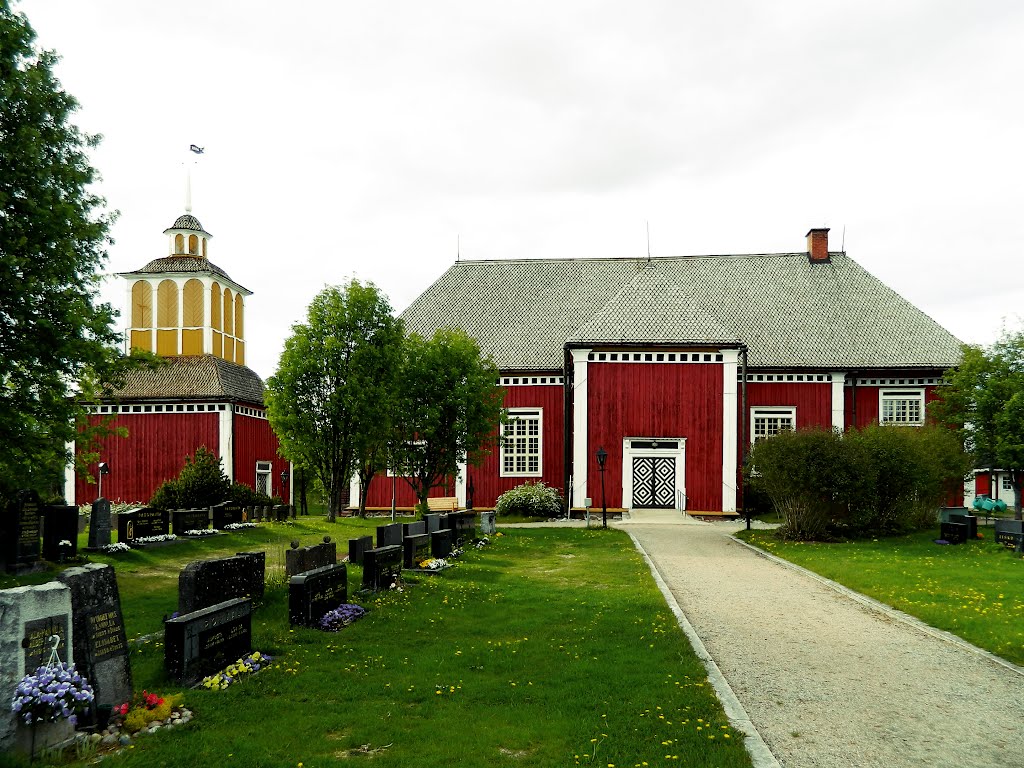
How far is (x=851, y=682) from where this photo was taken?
8.16m

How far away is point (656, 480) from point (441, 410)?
26.7ft

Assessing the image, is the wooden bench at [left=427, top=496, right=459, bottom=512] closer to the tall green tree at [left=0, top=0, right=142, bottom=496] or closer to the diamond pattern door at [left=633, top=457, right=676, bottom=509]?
the diamond pattern door at [left=633, top=457, right=676, bottom=509]

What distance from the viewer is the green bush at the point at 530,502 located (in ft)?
93.2

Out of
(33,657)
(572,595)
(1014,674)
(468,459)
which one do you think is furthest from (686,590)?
(468,459)

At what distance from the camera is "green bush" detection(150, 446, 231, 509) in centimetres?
2747

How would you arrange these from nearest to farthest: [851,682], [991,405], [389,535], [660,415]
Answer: [851,682] → [389,535] → [991,405] → [660,415]

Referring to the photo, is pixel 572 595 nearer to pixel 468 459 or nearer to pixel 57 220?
pixel 57 220

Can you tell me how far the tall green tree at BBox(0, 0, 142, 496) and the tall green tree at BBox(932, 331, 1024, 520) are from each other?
25256 mm

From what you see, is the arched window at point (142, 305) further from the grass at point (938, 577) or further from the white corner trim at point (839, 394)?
the white corner trim at point (839, 394)

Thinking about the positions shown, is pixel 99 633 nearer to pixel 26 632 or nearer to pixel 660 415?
pixel 26 632

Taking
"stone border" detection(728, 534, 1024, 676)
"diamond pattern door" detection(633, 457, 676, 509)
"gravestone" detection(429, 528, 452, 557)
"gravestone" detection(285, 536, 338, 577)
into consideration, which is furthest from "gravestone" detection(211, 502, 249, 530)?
"stone border" detection(728, 534, 1024, 676)

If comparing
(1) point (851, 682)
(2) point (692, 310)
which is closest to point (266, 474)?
(2) point (692, 310)

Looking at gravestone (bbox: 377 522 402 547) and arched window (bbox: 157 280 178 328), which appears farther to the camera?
arched window (bbox: 157 280 178 328)

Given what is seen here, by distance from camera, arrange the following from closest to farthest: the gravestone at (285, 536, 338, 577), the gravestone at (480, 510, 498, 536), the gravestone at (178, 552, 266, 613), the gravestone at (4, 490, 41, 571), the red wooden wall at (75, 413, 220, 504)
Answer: the gravestone at (178, 552, 266, 613) < the gravestone at (285, 536, 338, 577) < the gravestone at (4, 490, 41, 571) < the gravestone at (480, 510, 498, 536) < the red wooden wall at (75, 413, 220, 504)
